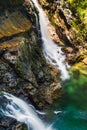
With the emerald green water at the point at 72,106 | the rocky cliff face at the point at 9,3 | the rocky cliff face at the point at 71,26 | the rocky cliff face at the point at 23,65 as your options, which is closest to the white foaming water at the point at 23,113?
the rocky cliff face at the point at 23,65

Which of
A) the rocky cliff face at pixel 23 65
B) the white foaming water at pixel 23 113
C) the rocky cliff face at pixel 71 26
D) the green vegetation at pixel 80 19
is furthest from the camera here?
A: the green vegetation at pixel 80 19

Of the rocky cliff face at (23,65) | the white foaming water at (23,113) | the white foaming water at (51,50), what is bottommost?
the white foaming water at (23,113)

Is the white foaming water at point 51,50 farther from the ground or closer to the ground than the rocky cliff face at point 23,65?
farther from the ground

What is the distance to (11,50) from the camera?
18938 millimetres

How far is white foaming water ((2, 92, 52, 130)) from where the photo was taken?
651 inches

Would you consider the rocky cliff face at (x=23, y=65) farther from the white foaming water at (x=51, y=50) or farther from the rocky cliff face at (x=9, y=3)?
the white foaming water at (x=51, y=50)

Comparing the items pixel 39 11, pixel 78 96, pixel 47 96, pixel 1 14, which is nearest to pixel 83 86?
pixel 78 96

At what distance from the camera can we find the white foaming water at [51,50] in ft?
81.9

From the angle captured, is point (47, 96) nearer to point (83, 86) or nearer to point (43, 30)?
point (83, 86)

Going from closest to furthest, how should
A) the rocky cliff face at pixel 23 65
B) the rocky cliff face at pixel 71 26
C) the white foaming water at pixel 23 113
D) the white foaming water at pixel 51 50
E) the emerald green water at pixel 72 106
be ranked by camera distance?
the white foaming water at pixel 23 113, the emerald green water at pixel 72 106, the rocky cliff face at pixel 23 65, the white foaming water at pixel 51 50, the rocky cliff face at pixel 71 26

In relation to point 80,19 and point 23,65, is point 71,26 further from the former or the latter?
point 23,65

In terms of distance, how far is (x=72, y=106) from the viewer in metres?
19.8

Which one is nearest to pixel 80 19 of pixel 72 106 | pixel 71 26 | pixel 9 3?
pixel 71 26

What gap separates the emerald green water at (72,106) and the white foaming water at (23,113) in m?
0.95
